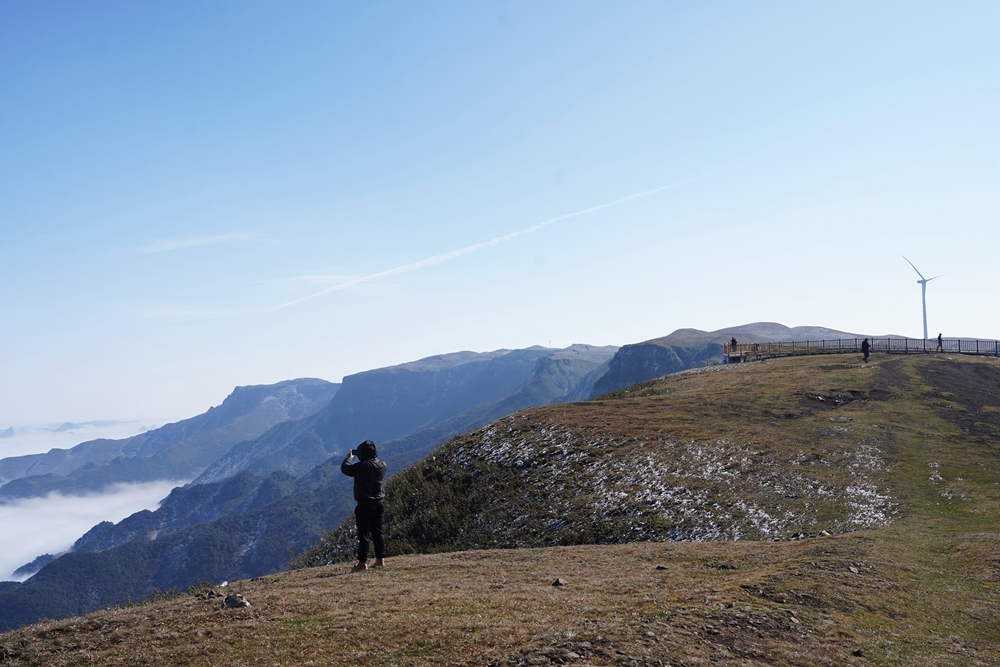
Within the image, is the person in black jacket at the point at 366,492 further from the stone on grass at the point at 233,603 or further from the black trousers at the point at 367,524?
the stone on grass at the point at 233,603

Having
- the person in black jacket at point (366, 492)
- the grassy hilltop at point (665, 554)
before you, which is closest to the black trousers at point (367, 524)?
the person in black jacket at point (366, 492)

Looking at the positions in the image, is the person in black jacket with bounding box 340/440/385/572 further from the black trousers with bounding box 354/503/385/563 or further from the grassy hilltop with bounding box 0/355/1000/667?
the grassy hilltop with bounding box 0/355/1000/667

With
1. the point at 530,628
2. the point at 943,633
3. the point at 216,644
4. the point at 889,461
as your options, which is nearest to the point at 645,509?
the point at 889,461

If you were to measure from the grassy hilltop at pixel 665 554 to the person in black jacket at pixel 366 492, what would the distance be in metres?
1.07

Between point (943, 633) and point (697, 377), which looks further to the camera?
point (697, 377)

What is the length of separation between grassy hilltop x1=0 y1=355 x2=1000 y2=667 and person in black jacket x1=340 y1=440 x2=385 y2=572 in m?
1.07

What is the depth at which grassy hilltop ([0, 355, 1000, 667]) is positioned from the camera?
437 inches

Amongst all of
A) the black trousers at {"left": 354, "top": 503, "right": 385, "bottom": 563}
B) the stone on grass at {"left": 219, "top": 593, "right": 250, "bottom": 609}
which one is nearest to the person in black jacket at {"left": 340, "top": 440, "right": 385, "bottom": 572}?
the black trousers at {"left": 354, "top": 503, "right": 385, "bottom": 563}

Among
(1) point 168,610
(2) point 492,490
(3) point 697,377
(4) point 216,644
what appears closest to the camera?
(4) point 216,644

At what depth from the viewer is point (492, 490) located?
136ft

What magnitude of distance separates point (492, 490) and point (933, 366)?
49.1 meters

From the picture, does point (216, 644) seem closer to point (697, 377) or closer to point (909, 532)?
point (909, 532)

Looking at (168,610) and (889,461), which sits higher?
(168,610)

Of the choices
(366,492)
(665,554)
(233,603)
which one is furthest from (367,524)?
(665,554)
